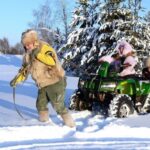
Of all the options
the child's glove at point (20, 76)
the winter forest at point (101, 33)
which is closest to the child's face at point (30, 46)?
the child's glove at point (20, 76)

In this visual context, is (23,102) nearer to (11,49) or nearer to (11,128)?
(11,128)

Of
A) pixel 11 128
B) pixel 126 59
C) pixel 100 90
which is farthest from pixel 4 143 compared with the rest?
pixel 126 59

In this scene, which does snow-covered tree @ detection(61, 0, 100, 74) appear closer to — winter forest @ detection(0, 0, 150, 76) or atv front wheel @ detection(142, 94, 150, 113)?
winter forest @ detection(0, 0, 150, 76)

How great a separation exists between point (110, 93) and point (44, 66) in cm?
218

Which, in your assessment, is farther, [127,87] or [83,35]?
[83,35]

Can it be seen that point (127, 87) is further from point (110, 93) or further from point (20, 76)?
point (20, 76)

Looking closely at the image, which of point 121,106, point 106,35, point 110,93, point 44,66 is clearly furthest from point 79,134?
point 106,35

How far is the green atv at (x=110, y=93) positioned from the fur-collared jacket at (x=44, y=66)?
68.8 inches

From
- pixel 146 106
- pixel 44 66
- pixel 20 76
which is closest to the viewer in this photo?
pixel 44 66

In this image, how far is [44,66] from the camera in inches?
296

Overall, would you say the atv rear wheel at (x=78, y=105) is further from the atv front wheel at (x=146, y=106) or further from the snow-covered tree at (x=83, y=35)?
the snow-covered tree at (x=83, y=35)

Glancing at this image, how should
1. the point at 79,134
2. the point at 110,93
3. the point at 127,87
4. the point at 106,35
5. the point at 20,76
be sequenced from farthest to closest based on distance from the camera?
the point at 106,35
the point at 127,87
the point at 110,93
the point at 20,76
the point at 79,134

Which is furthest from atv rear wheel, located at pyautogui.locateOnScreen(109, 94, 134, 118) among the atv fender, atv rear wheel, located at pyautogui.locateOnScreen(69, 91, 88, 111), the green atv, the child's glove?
the child's glove

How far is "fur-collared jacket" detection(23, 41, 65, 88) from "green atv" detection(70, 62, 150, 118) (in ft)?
5.73
